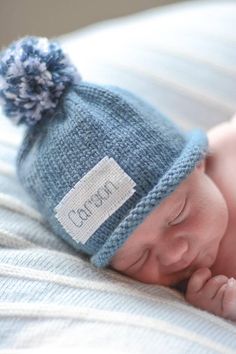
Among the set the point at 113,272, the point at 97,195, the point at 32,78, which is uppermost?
the point at 32,78

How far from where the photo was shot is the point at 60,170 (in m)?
0.81

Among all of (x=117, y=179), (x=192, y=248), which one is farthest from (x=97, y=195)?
(x=192, y=248)

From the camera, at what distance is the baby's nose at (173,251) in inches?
32.1

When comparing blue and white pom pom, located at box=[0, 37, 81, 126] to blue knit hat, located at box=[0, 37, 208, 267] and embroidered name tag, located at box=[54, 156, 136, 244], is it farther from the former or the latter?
embroidered name tag, located at box=[54, 156, 136, 244]

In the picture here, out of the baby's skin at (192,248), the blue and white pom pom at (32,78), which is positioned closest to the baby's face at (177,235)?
the baby's skin at (192,248)

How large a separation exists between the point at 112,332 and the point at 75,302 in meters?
0.07

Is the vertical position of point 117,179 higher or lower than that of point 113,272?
higher

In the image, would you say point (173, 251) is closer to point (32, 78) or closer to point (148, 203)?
point (148, 203)

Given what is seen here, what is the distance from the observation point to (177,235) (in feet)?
2.70

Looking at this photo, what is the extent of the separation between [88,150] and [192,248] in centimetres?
21

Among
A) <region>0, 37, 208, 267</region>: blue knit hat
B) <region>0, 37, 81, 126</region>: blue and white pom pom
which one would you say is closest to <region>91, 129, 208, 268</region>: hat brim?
<region>0, 37, 208, 267</region>: blue knit hat

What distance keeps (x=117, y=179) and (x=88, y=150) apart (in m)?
0.06

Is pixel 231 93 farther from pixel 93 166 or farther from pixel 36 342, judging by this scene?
pixel 36 342

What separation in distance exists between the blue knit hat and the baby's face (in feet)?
0.10
